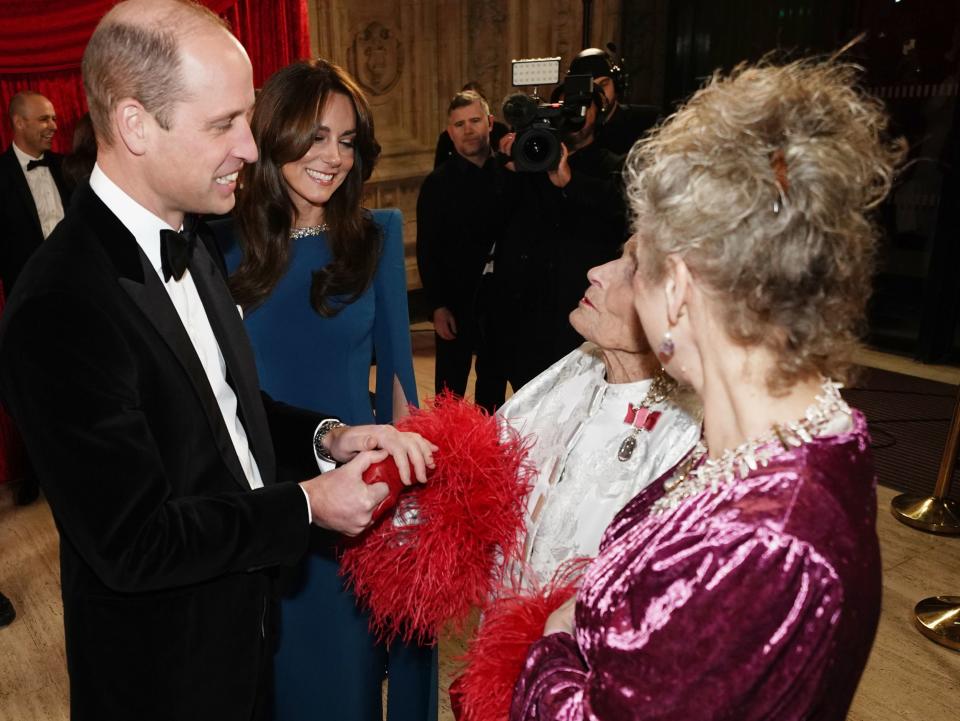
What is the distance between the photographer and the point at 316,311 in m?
2.26

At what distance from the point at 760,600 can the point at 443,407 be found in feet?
3.49

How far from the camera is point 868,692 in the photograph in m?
2.82

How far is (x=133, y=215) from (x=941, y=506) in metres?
3.90

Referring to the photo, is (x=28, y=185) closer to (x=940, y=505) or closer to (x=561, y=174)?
(x=561, y=174)

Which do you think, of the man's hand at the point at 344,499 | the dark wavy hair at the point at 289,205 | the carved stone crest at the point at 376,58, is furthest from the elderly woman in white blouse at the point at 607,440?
the carved stone crest at the point at 376,58

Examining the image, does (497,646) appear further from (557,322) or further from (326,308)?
(557,322)

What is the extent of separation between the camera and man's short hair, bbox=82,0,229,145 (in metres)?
1.34

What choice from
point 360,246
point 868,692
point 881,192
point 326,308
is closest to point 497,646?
point 881,192

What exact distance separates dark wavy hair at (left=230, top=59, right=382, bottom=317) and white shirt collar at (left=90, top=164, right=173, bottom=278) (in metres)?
0.76

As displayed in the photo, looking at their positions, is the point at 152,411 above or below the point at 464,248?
above

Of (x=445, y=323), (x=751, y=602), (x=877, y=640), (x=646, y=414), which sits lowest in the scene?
(x=877, y=640)

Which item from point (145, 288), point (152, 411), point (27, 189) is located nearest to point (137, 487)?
point (152, 411)

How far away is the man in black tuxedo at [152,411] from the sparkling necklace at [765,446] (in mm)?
707

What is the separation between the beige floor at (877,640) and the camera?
9.20 ft
